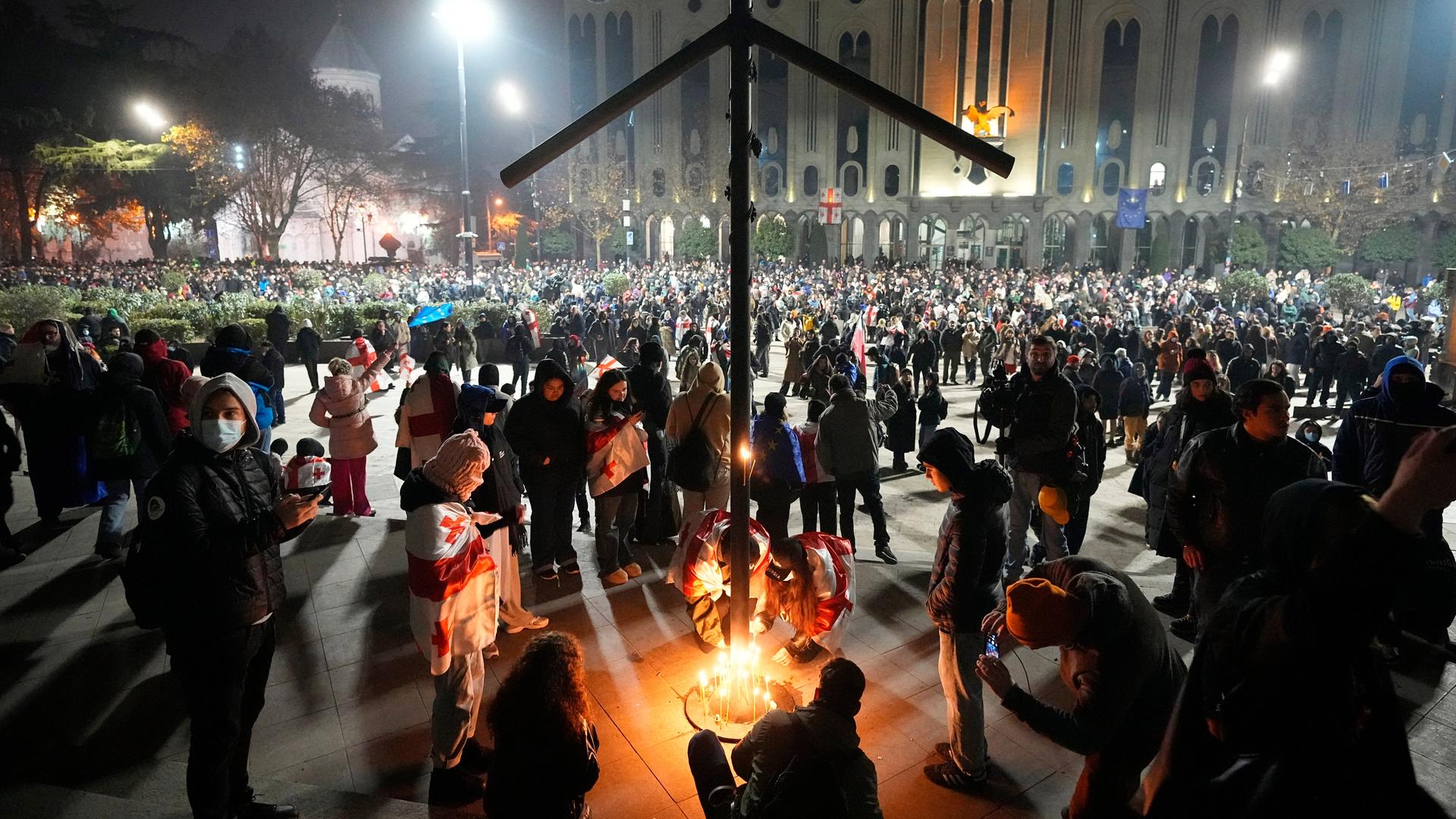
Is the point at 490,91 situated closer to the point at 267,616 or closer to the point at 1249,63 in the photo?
the point at 1249,63

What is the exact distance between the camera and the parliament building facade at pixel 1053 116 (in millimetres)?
45594

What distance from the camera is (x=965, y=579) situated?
138 inches

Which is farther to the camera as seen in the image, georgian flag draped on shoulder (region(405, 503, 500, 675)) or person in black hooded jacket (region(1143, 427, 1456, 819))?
georgian flag draped on shoulder (region(405, 503, 500, 675))

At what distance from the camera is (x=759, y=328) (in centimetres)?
1858

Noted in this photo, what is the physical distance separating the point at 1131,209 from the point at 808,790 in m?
46.8

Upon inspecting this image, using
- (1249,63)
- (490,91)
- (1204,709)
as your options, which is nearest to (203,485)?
(1204,709)

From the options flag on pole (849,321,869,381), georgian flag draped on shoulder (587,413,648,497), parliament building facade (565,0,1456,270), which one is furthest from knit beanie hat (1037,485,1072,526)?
parliament building facade (565,0,1456,270)

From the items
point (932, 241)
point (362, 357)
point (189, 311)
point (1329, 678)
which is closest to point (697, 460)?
point (1329, 678)

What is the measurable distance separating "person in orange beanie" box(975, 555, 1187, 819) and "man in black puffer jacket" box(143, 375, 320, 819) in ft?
8.32

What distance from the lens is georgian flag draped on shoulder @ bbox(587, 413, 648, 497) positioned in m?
6.02

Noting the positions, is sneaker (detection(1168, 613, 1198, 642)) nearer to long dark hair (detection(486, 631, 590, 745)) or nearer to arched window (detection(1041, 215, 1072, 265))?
long dark hair (detection(486, 631, 590, 745))

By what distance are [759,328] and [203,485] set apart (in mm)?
15953

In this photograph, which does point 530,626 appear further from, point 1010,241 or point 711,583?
point 1010,241

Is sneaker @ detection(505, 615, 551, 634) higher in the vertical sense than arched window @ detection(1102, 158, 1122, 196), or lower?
lower
